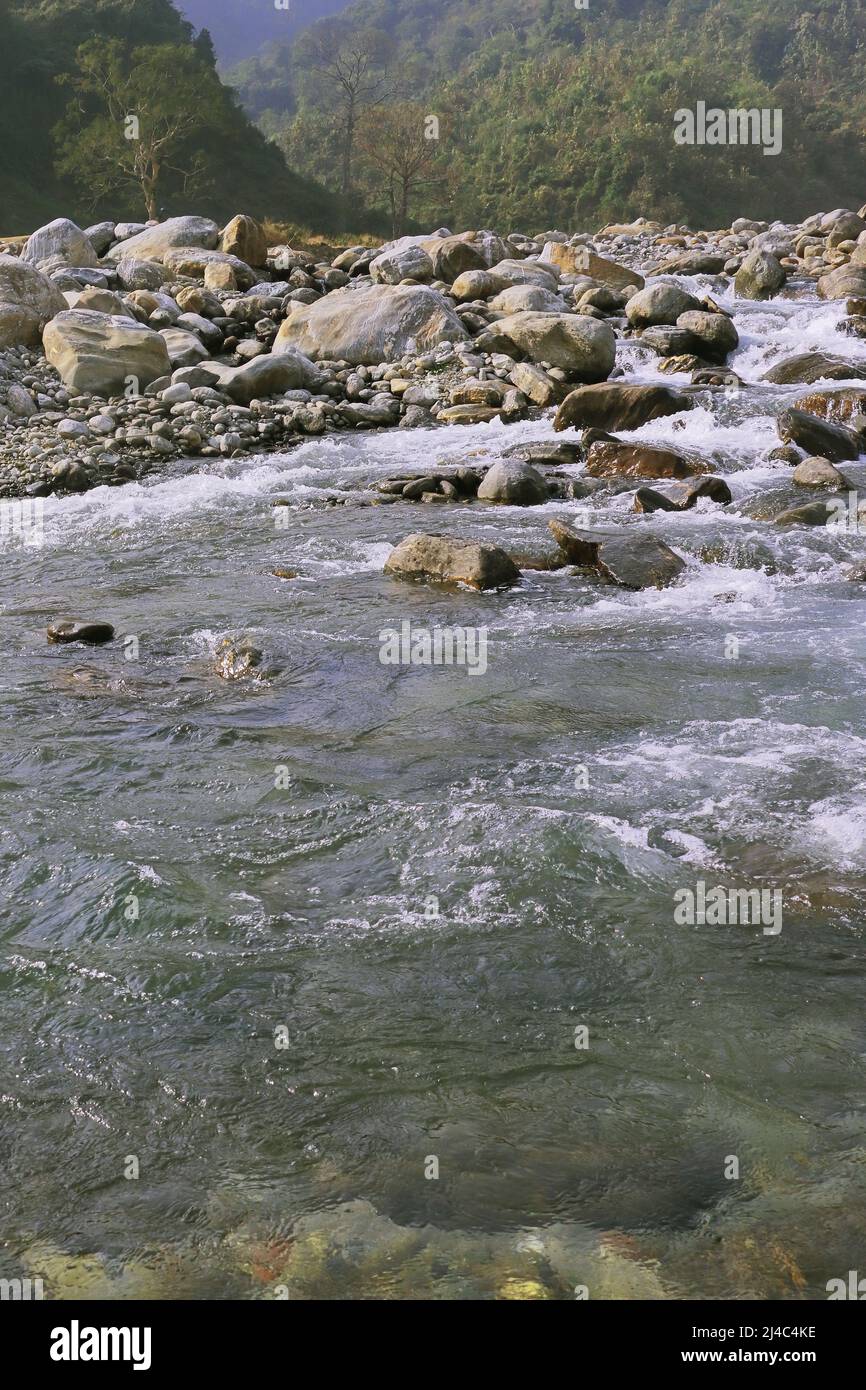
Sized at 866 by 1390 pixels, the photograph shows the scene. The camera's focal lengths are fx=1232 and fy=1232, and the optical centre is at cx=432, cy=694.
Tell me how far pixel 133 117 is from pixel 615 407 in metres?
22.1

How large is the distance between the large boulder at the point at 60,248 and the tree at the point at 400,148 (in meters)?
18.5

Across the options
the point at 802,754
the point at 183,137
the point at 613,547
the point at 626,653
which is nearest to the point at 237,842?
the point at 802,754

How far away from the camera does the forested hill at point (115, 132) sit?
34.0 meters

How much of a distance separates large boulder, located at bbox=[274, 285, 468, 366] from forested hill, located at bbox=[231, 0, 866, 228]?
3011 centimetres

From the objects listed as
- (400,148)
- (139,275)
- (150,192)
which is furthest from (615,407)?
(400,148)

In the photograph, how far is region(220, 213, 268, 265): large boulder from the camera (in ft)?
66.5

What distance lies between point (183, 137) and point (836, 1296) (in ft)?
130

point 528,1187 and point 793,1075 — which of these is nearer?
point 528,1187

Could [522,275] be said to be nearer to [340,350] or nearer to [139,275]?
[340,350]

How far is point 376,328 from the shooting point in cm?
1571
